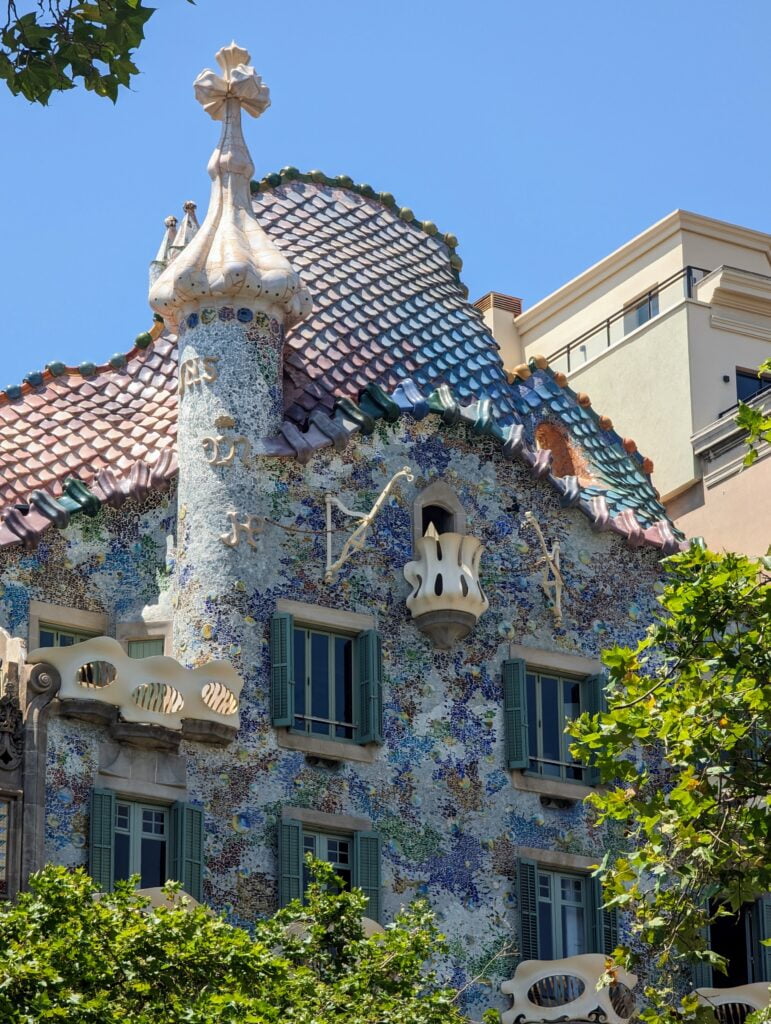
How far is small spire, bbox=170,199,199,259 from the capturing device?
35.7 meters

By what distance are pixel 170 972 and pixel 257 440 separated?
891 centimetres

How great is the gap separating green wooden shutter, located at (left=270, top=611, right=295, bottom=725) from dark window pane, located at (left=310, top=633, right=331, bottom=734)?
353mm

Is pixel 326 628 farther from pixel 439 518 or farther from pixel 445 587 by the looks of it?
pixel 439 518

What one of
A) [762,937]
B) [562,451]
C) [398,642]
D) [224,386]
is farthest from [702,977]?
[224,386]

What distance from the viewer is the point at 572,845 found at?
32469mm

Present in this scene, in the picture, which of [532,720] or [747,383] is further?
[747,383]

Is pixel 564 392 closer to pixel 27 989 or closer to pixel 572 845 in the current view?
pixel 572 845

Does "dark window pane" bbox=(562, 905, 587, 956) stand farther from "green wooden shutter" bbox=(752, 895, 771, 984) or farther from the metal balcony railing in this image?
the metal balcony railing

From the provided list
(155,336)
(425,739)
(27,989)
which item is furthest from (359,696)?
(27,989)

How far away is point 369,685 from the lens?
3172 cm

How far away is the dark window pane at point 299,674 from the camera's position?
31.4 metres

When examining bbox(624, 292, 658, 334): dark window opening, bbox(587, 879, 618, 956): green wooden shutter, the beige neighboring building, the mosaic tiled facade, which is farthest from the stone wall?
bbox(624, 292, 658, 334): dark window opening

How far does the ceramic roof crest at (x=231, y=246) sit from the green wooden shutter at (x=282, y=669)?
373 centimetres

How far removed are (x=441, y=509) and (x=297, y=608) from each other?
2.47 meters
